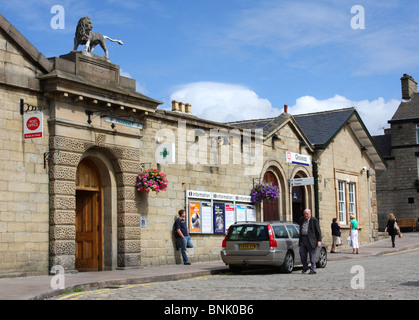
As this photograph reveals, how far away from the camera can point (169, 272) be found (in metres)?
16.0

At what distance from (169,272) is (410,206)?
3716cm

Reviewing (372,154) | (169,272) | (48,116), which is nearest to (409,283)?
(169,272)

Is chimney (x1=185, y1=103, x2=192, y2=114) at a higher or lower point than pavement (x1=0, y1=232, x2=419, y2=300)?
higher

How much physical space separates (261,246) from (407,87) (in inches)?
1485

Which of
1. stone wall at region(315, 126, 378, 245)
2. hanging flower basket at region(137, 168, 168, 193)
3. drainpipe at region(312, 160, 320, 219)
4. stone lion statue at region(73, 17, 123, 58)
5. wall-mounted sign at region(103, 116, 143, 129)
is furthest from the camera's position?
stone wall at region(315, 126, 378, 245)

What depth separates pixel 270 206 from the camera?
82.8 ft

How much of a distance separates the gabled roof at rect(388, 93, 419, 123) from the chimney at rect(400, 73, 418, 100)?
13.3 inches

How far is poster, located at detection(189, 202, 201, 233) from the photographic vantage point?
67.2ft

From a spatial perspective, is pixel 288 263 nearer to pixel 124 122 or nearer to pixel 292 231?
pixel 292 231

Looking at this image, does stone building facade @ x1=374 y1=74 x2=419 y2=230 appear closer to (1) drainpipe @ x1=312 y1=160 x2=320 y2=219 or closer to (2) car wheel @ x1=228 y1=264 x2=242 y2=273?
(1) drainpipe @ x1=312 y1=160 x2=320 y2=219

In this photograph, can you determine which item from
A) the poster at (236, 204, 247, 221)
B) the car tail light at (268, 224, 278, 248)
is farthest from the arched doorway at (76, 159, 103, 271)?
the poster at (236, 204, 247, 221)

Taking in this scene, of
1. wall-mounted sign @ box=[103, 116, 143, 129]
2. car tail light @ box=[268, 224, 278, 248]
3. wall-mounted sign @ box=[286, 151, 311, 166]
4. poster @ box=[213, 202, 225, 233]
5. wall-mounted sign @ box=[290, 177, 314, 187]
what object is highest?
wall-mounted sign @ box=[103, 116, 143, 129]
